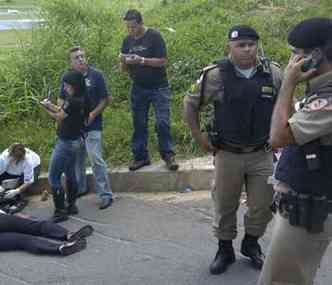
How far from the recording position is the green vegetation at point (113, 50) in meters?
8.54

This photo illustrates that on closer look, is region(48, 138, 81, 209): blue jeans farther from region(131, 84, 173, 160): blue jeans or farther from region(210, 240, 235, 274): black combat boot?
region(210, 240, 235, 274): black combat boot

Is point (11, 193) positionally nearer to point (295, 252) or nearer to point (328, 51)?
point (295, 252)

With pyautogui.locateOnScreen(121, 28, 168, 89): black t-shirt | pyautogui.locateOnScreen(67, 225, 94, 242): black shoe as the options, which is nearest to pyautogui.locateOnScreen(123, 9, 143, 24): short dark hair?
pyautogui.locateOnScreen(121, 28, 168, 89): black t-shirt

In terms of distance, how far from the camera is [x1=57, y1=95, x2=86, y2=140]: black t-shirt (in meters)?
6.29

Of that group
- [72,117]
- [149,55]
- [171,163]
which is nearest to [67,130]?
[72,117]

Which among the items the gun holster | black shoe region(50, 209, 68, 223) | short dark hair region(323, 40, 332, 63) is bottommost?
black shoe region(50, 209, 68, 223)

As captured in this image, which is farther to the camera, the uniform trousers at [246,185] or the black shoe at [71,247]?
the black shoe at [71,247]

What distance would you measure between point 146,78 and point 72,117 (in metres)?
0.95

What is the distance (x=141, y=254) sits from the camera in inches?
210

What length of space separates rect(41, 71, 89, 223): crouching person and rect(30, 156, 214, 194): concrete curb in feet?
2.54

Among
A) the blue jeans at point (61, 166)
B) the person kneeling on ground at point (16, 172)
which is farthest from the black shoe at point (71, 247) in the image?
the person kneeling on ground at point (16, 172)

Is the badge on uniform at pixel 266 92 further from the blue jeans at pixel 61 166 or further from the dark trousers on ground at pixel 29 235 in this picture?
the blue jeans at pixel 61 166

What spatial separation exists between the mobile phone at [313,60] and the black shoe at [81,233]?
121 inches

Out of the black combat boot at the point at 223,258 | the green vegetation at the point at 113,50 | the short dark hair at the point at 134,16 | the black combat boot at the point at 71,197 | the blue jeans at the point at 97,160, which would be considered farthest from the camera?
the green vegetation at the point at 113,50
